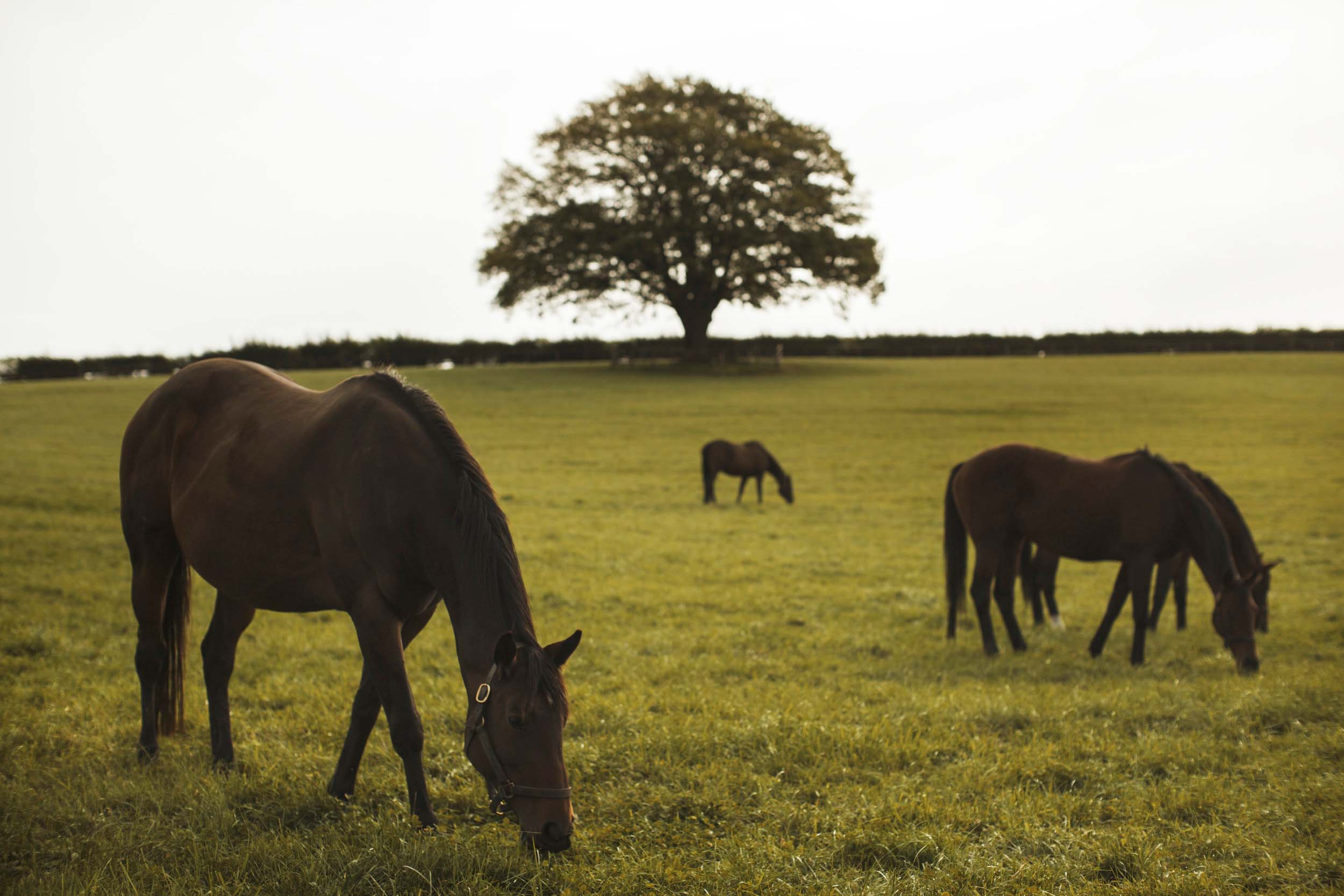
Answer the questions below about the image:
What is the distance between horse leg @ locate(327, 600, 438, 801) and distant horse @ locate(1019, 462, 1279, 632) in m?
7.00

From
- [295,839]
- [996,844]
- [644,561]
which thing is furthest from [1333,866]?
[644,561]

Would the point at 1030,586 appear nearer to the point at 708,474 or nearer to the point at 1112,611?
the point at 1112,611

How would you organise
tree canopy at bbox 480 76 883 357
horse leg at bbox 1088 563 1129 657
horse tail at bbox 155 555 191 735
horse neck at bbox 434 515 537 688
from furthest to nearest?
tree canopy at bbox 480 76 883 357 → horse leg at bbox 1088 563 1129 657 → horse tail at bbox 155 555 191 735 → horse neck at bbox 434 515 537 688

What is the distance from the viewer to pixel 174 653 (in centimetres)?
502

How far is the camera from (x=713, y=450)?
1859 centimetres

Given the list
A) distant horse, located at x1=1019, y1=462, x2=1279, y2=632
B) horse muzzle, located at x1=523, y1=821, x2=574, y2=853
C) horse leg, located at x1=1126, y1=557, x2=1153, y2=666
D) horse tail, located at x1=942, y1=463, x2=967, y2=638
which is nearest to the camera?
horse muzzle, located at x1=523, y1=821, x2=574, y2=853

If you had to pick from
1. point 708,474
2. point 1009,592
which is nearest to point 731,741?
point 1009,592

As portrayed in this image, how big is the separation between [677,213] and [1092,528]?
123 ft

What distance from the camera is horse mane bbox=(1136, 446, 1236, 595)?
23.9 ft

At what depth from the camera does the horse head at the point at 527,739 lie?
3014mm

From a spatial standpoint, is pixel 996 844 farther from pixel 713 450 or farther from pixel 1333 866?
pixel 713 450

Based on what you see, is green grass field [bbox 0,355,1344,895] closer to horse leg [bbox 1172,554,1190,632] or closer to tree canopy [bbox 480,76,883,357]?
horse leg [bbox 1172,554,1190,632]

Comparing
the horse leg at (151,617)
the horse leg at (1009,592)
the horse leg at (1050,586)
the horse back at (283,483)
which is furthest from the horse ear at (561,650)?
the horse leg at (1050,586)

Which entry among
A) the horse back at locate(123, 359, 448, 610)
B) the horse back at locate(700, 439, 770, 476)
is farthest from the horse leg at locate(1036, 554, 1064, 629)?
the horse back at locate(700, 439, 770, 476)
